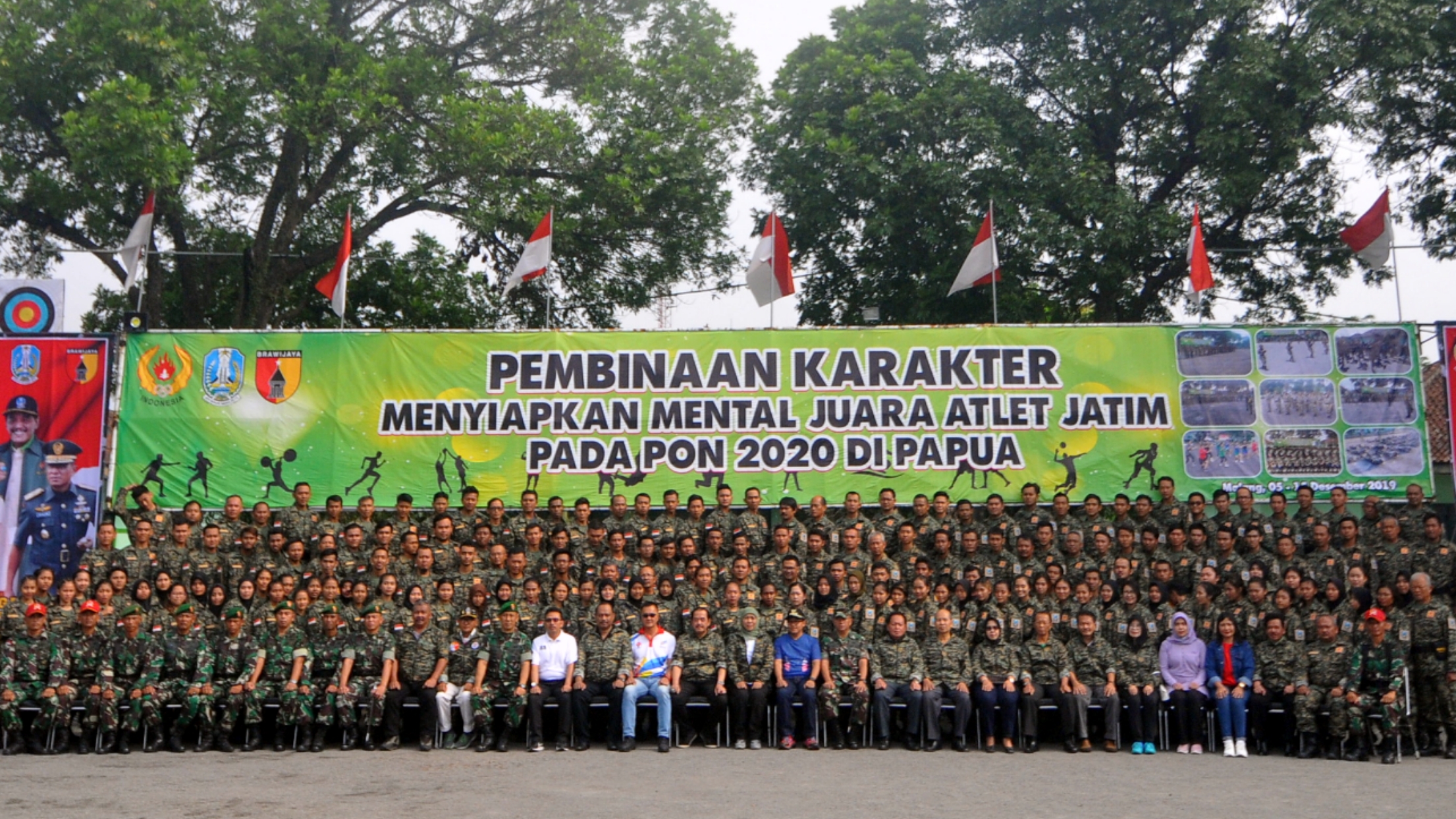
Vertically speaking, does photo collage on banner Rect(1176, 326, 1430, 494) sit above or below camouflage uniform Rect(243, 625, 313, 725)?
above

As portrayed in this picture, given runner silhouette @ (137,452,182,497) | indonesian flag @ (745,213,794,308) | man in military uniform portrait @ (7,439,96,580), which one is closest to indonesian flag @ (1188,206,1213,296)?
indonesian flag @ (745,213,794,308)

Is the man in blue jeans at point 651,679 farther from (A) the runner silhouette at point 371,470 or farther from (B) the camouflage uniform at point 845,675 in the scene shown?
(A) the runner silhouette at point 371,470

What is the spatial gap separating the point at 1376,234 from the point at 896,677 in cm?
700

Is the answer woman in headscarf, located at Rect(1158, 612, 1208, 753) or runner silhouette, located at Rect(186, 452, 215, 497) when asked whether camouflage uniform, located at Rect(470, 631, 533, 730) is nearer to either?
runner silhouette, located at Rect(186, 452, 215, 497)

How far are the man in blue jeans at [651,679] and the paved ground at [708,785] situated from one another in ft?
0.63

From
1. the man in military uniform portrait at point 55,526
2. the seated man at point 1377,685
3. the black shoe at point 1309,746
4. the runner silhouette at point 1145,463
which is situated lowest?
the black shoe at point 1309,746

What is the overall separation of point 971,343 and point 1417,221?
9303 millimetres

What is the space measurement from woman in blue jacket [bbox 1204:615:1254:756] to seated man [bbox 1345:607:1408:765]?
677 mm

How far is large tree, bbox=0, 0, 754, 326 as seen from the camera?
1523 centimetres

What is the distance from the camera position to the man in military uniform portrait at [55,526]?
1177 centimetres

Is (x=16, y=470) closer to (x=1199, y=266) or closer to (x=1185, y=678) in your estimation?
(x=1185, y=678)

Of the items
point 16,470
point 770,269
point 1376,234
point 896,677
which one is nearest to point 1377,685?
point 896,677

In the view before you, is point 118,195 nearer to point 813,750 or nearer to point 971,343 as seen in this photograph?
point 971,343

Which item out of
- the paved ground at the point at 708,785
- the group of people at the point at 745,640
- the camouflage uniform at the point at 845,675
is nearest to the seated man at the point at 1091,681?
the group of people at the point at 745,640
